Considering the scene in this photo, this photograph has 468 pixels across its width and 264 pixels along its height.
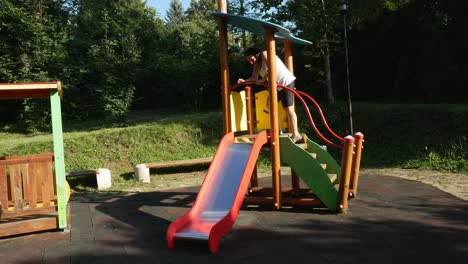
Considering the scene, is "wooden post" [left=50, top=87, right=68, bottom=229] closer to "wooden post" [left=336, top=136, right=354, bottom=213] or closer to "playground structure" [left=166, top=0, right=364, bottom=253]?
"playground structure" [left=166, top=0, right=364, bottom=253]

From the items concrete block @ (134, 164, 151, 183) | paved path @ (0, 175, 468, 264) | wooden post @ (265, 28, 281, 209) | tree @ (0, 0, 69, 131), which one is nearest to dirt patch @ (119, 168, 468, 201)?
concrete block @ (134, 164, 151, 183)

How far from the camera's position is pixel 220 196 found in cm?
523

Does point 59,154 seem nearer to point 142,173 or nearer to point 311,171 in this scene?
point 311,171

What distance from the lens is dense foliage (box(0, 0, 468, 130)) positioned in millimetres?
Answer: 14492

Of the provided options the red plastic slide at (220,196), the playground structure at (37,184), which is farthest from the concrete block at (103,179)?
the red plastic slide at (220,196)

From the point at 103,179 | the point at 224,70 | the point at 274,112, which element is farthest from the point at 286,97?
the point at 103,179

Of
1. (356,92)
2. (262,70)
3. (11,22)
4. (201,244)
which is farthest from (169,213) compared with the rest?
(356,92)

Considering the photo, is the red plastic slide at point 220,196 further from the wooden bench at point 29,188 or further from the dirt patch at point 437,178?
the dirt patch at point 437,178

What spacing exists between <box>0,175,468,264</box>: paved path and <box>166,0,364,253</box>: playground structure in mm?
209

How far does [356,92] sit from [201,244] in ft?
51.2

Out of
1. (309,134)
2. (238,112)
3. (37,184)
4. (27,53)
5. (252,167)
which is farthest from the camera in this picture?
(27,53)

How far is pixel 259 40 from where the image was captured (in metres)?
18.3

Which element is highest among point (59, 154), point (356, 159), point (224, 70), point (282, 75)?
point (224, 70)

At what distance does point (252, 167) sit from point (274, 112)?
0.94 metres
